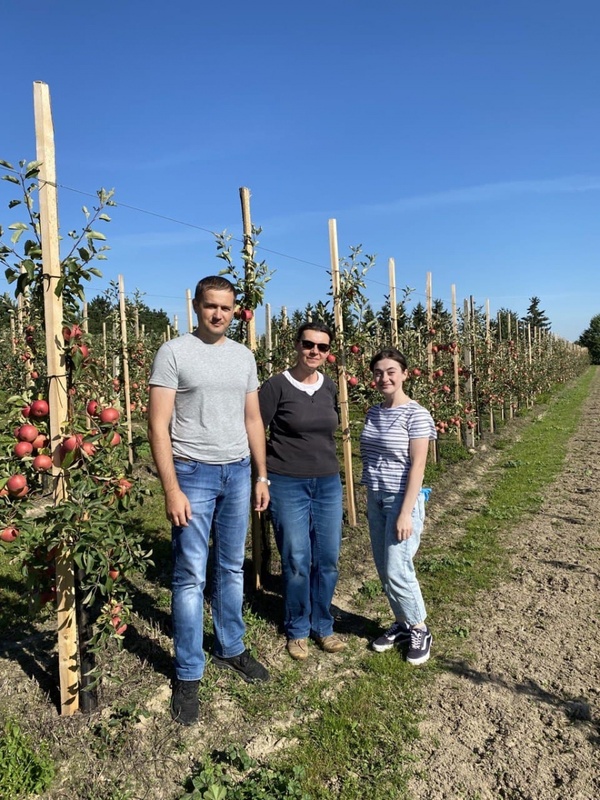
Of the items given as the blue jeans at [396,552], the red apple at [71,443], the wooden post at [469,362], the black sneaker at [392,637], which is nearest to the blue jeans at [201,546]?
the red apple at [71,443]

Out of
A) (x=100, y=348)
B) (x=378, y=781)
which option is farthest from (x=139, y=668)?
(x=100, y=348)

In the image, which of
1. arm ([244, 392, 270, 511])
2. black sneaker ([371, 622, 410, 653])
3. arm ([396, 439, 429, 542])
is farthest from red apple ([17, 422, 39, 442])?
black sneaker ([371, 622, 410, 653])

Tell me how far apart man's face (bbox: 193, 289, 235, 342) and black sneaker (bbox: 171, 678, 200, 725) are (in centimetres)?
179

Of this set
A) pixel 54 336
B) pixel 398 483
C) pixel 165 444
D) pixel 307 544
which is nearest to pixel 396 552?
pixel 398 483

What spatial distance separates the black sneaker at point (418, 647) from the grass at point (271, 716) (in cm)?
6

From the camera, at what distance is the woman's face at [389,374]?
322 cm

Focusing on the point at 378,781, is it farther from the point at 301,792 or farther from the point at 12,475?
the point at 12,475

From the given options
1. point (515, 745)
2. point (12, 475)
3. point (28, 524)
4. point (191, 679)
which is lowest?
point (515, 745)

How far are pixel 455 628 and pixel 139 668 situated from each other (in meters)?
2.08

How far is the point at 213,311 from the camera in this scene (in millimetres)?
2682

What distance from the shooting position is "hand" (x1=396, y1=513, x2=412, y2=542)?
312cm

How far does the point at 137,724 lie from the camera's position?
269 centimetres

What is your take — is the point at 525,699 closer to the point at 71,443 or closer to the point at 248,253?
the point at 71,443

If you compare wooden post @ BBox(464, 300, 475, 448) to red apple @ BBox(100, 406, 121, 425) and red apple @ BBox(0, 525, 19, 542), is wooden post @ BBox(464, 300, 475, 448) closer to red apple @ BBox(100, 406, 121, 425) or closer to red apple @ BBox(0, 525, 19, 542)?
red apple @ BBox(100, 406, 121, 425)
